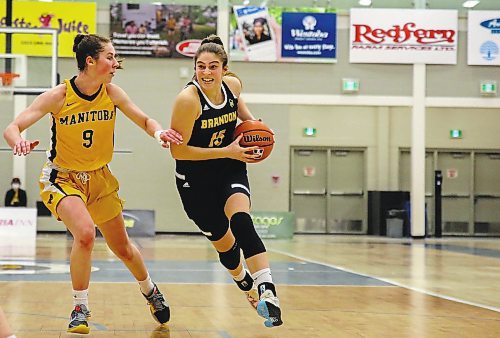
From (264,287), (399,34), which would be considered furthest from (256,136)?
(399,34)

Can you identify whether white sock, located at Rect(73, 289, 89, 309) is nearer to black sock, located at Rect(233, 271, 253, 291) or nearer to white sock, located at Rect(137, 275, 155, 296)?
white sock, located at Rect(137, 275, 155, 296)

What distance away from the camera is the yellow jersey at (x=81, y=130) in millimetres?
4828

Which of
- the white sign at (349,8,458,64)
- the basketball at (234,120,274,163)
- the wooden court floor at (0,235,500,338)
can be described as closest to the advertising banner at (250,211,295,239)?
the white sign at (349,8,458,64)

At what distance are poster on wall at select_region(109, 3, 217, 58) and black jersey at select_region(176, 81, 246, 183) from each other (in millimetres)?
14775

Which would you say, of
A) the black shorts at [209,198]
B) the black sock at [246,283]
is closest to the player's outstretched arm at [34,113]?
the black shorts at [209,198]

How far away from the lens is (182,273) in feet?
29.9

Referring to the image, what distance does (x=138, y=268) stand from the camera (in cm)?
509

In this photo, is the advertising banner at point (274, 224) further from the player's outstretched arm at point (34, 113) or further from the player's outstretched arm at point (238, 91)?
the player's outstretched arm at point (34, 113)

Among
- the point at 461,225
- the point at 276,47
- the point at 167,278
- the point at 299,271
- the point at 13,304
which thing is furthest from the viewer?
the point at 461,225

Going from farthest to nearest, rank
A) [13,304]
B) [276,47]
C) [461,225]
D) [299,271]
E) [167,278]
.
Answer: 1. [461,225]
2. [276,47]
3. [299,271]
4. [167,278]
5. [13,304]

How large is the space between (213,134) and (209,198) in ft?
1.32

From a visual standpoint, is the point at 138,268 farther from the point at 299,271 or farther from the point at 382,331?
the point at 299,271

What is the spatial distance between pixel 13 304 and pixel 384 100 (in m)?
15.3

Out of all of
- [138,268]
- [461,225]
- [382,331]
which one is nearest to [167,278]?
[138,268]
